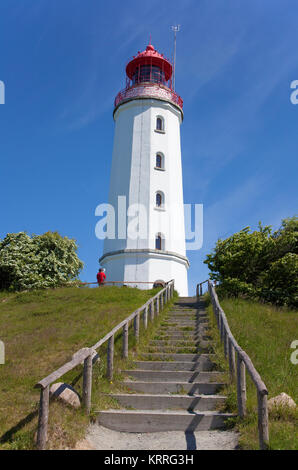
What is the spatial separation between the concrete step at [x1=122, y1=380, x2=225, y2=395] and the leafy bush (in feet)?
48.1

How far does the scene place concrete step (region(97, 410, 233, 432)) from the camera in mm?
6488

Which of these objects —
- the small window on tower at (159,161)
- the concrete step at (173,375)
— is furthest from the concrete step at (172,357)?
the small window on tower at (159,161)

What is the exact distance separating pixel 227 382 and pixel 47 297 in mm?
13231

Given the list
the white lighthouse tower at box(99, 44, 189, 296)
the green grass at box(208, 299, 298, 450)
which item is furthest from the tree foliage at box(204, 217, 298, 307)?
the white lighthouse tower at box(99, 44, 189, 296)

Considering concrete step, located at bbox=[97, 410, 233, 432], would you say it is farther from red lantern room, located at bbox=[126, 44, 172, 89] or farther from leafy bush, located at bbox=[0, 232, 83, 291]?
red lantern room, located at bbox=[126, 44, 172, 89]

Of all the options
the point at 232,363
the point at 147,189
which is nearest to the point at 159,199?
the point at 147,189

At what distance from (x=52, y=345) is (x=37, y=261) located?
1218 centimetres

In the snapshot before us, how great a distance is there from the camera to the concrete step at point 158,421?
649 centimetres

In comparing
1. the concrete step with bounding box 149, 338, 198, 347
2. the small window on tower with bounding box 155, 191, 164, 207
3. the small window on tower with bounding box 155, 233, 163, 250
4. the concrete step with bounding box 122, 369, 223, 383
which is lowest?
the concrete step with bounding box 122, 369, 223, 383

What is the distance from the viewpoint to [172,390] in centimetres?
796

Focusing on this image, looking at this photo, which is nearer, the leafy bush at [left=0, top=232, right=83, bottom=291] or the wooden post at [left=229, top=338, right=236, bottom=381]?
the wooden post at [left=229, top=338, right=236, bottom=381]

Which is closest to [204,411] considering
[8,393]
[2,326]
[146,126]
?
[8,393]

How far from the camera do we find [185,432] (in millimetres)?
6406

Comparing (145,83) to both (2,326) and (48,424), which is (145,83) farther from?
(48,424)
